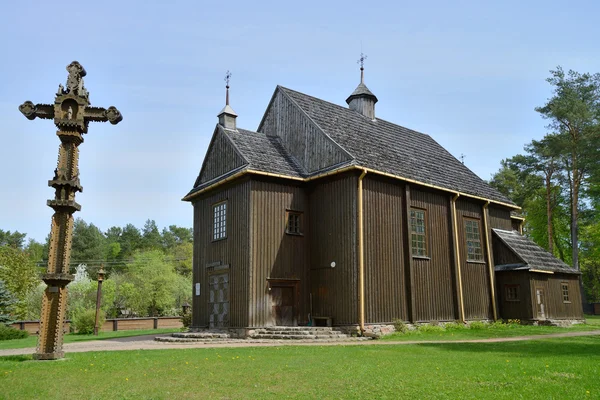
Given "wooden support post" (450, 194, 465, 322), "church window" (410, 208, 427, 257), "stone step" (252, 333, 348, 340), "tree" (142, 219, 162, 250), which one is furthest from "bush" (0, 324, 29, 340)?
"tree" (142, 219, 162, 250)

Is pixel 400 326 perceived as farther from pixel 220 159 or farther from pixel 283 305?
pixel 220 159

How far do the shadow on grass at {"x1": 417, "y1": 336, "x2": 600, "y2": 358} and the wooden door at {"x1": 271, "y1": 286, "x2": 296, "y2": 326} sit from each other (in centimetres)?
628

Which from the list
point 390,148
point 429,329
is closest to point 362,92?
point 390,148

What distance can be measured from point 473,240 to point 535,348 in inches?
454

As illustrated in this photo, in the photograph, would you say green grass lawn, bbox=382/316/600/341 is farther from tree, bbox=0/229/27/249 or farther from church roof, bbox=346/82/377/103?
tree, bbox=0/229/27/249

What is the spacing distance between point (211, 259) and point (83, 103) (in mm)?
11191

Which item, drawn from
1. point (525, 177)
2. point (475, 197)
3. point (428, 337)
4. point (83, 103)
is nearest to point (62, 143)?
point (83, 103)

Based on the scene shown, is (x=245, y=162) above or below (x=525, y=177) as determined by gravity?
below

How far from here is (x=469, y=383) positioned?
847 centimetres

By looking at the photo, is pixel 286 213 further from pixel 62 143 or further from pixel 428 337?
pixel 62 143

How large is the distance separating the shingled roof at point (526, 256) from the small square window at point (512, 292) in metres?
0.96

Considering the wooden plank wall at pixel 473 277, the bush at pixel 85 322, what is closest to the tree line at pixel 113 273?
the bush at pixel 85 322

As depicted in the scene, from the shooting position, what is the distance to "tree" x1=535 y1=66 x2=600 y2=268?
125 ft

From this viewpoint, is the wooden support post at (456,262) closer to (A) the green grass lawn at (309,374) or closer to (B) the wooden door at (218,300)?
(A) the green grass lawn at (309,374)
